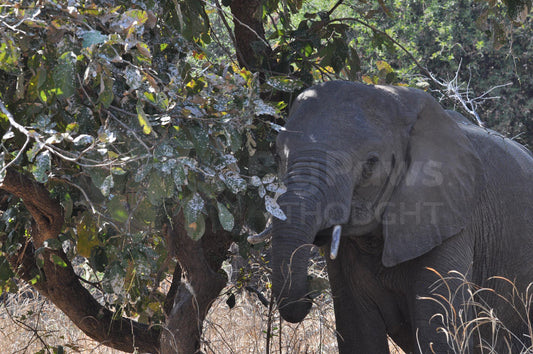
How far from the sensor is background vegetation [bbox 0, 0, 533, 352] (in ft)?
9.51

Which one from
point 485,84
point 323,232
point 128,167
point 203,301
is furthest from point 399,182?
point 485,84

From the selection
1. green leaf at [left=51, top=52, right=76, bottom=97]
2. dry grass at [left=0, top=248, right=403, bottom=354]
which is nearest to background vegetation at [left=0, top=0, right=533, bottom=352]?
green leaf at [left=51, top=52, right=76, bottom=97]

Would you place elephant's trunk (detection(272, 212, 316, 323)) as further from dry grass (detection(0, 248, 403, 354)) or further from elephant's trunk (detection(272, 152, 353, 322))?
dry grass (detection(0, 248, 403, 354))

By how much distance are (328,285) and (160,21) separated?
158 cm

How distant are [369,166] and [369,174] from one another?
0.04 metres

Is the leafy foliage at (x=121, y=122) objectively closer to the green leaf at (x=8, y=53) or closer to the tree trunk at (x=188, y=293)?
the green leaf at (x=8, y=53)

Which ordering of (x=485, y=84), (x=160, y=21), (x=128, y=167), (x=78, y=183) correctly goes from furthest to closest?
(x=485, y=84) < (x=160, y=21) < (x=78, y=183) < (x=128, y=167)

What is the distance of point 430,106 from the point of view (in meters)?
4.24

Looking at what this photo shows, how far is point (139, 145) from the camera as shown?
3.17 meters

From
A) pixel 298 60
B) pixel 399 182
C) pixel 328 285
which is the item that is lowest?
pixel 328 285

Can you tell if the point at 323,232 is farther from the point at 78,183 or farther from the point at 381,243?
the point at 78,183

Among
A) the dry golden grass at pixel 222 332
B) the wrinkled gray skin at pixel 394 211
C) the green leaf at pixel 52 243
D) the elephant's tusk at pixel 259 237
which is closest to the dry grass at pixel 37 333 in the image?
the dry golden grass at pixel 222 332

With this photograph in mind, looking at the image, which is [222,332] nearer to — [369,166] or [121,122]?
[369,166]

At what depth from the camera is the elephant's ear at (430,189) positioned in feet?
13.3
